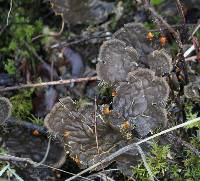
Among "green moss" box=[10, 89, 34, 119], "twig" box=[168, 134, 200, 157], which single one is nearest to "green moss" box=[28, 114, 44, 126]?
"green moss" box=[10, 89, 34, 119]

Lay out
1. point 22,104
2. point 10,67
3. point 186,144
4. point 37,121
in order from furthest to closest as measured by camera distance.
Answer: point 10,67
point 22,104
point 37,121
point 186,144

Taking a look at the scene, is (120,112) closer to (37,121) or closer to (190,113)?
(190,113)

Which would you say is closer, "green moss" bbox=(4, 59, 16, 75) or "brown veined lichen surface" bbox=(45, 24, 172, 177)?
"brown veined lichen surface" bbox=(45, 24, 172, 177)

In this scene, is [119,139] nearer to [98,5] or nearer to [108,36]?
[108,36]

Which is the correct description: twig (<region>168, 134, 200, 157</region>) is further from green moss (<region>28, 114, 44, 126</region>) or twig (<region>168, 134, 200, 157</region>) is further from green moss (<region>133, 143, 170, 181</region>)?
green moss (<region>28, 114, 44, 126</region>)

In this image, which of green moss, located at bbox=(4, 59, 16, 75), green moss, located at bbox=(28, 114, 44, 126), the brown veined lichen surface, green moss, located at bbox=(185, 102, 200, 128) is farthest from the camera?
green moss, located at bbox=(4, 59, 16, 75)

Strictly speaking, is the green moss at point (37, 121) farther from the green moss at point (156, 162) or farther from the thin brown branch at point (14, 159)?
the green moss at point (156, 162)

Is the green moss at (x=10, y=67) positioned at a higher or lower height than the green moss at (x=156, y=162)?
higher

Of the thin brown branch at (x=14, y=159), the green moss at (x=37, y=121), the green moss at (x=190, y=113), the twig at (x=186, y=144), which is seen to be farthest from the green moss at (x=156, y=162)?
the green moss at (x=37, y=121)

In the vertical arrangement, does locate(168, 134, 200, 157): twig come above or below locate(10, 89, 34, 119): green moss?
below

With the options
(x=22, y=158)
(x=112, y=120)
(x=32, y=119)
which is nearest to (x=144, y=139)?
(x=112, y=120)

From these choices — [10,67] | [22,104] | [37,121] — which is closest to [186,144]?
[37,121]
